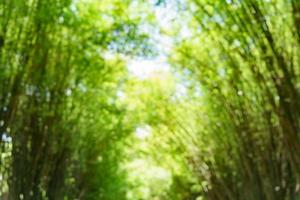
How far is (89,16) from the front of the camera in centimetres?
941

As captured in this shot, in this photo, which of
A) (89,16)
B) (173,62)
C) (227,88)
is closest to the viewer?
(89,16)

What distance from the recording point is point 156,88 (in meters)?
15.3

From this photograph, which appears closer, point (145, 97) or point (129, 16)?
point (129, 16)

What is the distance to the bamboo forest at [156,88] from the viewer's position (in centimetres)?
777

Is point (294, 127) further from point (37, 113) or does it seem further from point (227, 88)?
point (37, 113)

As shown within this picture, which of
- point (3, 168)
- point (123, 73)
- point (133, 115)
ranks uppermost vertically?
point (123, 73)

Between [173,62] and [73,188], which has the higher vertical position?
[173,62]

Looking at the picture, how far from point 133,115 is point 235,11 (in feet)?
29.0

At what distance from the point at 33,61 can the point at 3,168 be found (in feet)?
9.50

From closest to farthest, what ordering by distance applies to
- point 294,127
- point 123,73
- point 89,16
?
A: point 294,127, point 89,16, point 123,73

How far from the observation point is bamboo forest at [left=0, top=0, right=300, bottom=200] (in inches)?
306

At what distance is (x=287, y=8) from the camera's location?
766 centimetres

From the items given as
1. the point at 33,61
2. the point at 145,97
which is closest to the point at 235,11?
the point at 33,61

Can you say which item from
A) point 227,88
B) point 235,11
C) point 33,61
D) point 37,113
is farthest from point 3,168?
point 235,11
